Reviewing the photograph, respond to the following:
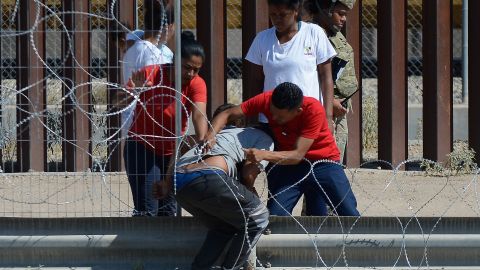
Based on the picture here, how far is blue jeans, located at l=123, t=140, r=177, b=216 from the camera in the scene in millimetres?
7047

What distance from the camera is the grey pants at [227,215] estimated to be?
21.5ft

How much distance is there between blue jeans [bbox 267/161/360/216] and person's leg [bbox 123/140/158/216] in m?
0.73

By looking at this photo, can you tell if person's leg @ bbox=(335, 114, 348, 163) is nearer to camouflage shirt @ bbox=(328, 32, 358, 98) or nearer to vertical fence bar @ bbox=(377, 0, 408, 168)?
camouflage shirt @ bbox=(328, 32, 358, 98)

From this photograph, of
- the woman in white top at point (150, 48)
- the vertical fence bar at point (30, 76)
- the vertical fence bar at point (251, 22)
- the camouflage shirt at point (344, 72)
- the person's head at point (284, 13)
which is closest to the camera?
the woman in white top at point (150, 48)

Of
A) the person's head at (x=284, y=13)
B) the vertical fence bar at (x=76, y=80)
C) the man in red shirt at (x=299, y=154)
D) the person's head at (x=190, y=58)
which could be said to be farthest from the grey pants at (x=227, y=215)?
the vertical fence bar at (x=76, y=80)

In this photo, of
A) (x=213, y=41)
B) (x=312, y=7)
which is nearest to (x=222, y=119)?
(x=312, y=7)

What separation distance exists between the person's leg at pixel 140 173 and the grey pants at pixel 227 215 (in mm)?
436

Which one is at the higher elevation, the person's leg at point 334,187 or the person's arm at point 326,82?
the person's arm at point 326,82

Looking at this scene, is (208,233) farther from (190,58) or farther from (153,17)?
(153,17)

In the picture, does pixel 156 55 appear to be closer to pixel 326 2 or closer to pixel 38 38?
pixel 326 2

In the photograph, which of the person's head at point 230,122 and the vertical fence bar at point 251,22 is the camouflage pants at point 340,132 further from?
the vertical fence bar at point 251,22

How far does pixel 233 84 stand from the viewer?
16.2 meters

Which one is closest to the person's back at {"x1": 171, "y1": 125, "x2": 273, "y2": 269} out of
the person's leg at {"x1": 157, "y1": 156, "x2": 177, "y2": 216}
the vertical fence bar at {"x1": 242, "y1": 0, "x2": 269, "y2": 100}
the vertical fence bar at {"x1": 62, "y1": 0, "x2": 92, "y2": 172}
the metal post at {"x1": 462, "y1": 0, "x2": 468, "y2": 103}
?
the person's leg at {"x1": 157, "y1": 156, "x2": 177, "y2": 216}

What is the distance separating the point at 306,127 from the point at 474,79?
14.8 ft
